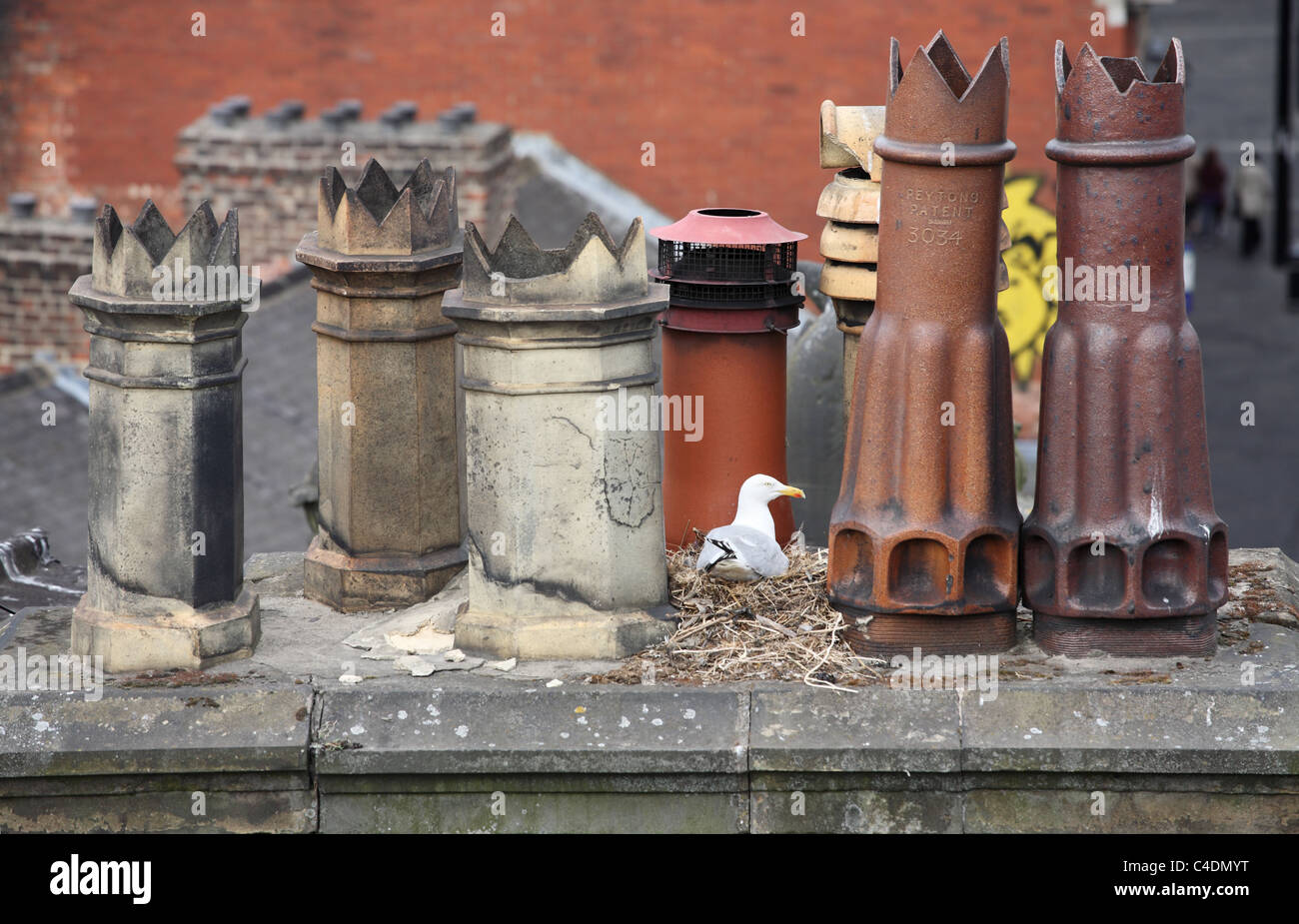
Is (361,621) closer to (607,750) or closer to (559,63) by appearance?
(607,750)

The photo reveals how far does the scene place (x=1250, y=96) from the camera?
36844 mm

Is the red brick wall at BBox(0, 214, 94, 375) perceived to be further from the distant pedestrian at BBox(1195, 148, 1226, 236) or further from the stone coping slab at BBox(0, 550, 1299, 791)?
the distant pedestrian at BBox(1195, 148, 1226, 236)

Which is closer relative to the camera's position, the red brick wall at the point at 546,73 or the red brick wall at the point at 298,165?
the red brick wall at the point at 298,165

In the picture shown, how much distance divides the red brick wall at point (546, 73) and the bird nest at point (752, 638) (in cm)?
1007

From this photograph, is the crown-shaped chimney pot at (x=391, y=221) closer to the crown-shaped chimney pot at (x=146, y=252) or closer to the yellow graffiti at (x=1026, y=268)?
the crown-shaped chimney pot at (x=146, y=252)

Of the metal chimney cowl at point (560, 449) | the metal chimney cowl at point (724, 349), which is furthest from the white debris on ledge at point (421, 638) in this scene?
the metal chimney cowl at point (724, 349)

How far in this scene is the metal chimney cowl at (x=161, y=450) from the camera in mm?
6703

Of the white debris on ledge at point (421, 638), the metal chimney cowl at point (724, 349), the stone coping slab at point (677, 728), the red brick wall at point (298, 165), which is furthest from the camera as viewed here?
the red brick wall at point (298, 165)

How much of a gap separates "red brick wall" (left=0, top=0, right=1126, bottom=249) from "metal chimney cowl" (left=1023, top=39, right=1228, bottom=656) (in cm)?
1037

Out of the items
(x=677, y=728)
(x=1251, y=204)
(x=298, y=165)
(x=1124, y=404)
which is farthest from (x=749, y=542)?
(x=1251, y=204)

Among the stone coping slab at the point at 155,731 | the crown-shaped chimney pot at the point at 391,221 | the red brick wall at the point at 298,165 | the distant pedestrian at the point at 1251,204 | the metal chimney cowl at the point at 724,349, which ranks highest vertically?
the distant pedestrian at the point at 1251,204

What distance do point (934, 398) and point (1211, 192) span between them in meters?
21.9

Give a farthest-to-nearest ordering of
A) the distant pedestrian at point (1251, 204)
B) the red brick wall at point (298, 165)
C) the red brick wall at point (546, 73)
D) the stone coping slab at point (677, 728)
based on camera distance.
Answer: the distant pedestrian at point (1251, 204)
the red brick wall at point (546, 73)
the red brick wall at point (298, 165)
the stone coping slab at point (677, 728)

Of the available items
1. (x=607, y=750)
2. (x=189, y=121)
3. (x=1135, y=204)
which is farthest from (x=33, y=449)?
(x=1135, y=204)
